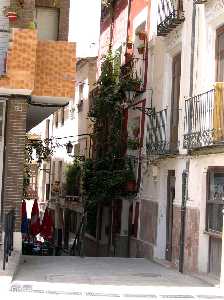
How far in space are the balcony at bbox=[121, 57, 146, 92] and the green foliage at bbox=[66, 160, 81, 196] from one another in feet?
24.8

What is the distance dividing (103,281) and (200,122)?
443cm

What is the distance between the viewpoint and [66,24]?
17891mm

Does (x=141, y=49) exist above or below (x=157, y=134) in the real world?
above

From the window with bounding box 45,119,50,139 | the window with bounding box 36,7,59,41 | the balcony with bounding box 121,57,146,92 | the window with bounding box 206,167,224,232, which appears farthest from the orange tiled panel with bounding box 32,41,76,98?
the window with bounding box 45,119,50,139

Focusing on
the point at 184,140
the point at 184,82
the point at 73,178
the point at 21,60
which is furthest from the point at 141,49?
the point at 73,178

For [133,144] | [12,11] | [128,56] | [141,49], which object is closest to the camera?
[12,11]

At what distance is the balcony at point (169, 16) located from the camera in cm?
1753

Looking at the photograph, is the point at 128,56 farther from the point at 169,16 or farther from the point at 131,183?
the point at 169,16

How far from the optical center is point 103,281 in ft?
43.4

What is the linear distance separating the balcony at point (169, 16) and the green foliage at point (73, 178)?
11.5 metres

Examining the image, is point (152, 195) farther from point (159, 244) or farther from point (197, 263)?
point (197, 263)

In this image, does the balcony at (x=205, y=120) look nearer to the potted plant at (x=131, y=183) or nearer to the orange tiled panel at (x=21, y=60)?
the orange tiled panel at (x=21, y=60)

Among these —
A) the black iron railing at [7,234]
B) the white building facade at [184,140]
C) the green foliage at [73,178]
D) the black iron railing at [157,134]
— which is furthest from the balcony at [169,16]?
the green foliage at [73,178]

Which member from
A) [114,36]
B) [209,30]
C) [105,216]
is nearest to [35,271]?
[209,30]
